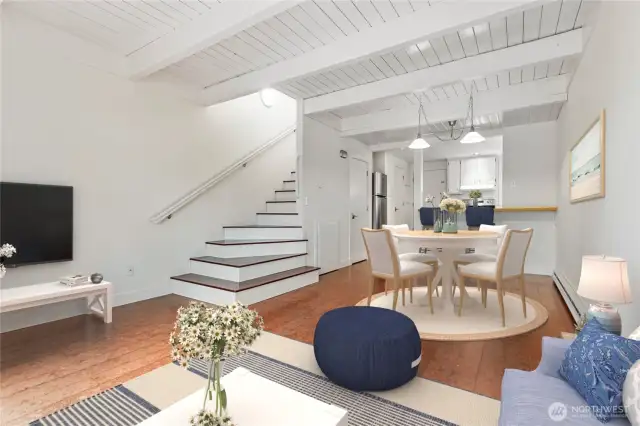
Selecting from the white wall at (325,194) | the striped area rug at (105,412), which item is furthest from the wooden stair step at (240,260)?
the striped area rug at (105,412)

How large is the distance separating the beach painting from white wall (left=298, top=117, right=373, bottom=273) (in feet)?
Result: 11.1

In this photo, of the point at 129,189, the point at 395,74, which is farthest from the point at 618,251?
the point at 129,189

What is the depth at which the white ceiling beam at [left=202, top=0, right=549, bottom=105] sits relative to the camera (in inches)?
96.0

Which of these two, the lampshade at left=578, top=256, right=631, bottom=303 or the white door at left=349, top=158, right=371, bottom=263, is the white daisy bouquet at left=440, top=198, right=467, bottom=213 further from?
the white door at left=349, top=158, right=371, bottom=263

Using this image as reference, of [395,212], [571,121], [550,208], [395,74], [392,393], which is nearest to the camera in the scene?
[392,393]

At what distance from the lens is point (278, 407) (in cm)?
122

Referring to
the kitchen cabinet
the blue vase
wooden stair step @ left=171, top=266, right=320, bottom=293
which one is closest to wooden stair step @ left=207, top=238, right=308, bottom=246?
wooden stair step @ left=171, top=266, right=320, bottom=293

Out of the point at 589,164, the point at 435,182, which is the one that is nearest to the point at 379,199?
the point at 435,182

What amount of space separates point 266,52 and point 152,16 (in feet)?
3.62

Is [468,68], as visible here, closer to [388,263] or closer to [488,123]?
[388,263]

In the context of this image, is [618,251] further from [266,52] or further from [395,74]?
[266,52]

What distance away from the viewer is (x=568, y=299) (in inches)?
137

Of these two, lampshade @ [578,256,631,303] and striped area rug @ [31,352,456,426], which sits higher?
lampshade @ [578,256,631,303]

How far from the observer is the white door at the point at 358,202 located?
6.50m
